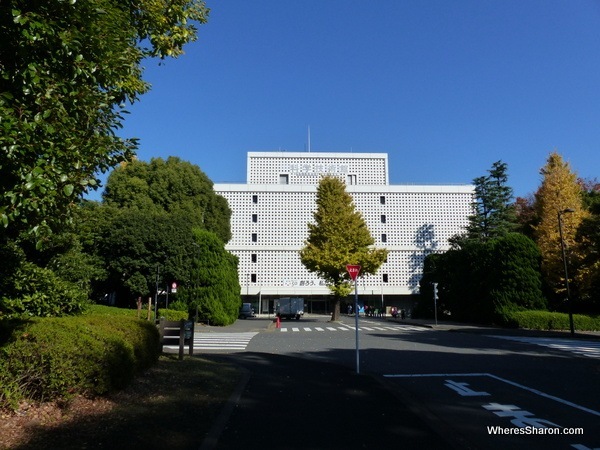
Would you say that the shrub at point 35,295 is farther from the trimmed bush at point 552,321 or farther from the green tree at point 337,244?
the green tree at point 337,244

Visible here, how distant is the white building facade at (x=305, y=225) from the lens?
68062mm

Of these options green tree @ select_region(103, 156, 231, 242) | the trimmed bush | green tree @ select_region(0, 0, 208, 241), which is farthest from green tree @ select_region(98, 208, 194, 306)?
green tree @ select_region(0, 0, 208, 241)

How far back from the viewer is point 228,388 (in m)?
8.57

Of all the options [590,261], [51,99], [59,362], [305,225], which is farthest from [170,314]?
[305,225]

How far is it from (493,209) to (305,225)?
2726 centimetres

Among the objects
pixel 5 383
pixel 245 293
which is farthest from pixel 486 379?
pixel 245 293

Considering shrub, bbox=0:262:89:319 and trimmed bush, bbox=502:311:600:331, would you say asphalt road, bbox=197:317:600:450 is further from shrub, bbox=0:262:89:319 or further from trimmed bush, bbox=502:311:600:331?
trimmed bush, bbox=502:311:600:331

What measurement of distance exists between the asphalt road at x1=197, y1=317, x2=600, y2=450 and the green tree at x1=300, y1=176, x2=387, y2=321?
82.9 feet

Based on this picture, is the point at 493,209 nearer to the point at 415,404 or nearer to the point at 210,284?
the point at 210,284

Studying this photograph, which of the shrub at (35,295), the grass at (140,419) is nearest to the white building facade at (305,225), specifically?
the shrub at (35,295)

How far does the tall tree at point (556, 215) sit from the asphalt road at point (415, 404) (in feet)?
70.5

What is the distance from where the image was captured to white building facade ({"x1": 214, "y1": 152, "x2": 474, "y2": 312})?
6806 centimetres

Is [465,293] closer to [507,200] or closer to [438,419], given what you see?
[507,200]

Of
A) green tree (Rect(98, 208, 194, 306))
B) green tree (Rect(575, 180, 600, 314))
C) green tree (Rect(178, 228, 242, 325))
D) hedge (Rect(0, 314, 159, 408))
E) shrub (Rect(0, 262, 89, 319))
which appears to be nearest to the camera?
hedge (Rect(0, 314, 159, 408))
